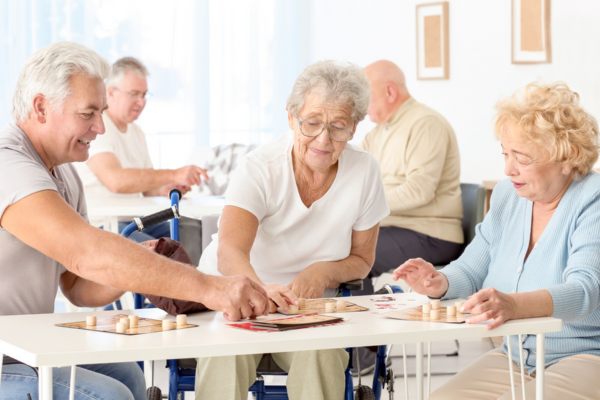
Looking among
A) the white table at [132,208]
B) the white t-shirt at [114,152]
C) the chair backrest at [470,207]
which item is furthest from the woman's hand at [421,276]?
the white t-shirt at [114,152]

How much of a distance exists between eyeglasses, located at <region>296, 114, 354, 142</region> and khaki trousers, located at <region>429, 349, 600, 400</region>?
77 cm

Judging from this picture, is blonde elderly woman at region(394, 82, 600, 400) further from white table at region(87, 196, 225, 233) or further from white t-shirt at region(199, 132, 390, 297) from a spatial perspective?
white table at region(87, 196, 225, 233)

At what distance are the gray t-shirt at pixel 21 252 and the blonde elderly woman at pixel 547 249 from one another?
0.88 metres

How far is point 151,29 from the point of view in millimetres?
5992


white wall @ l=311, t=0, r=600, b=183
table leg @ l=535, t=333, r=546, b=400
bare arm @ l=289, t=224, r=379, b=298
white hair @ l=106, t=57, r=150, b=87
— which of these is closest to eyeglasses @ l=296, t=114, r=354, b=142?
bare arm @ l=289, t=224, r=379, b=298

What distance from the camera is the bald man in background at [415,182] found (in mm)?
3559

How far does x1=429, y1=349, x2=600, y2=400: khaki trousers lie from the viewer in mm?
1562

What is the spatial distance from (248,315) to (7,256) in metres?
0.57

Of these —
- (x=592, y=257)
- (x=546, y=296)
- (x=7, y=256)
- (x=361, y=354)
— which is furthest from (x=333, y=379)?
(x=361, y=354)

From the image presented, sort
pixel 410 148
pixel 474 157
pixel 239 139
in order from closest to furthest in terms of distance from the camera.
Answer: pixel 410 148 → pixel 474 157 → pixel 239 139

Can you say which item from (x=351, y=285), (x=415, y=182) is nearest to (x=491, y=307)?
(x=351, y=285)

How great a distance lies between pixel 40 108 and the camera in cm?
161

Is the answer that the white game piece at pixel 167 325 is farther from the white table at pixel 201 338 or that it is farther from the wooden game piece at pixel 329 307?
the wooden game piece at pixel 329 307

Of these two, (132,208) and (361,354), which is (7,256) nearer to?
(132,208)
